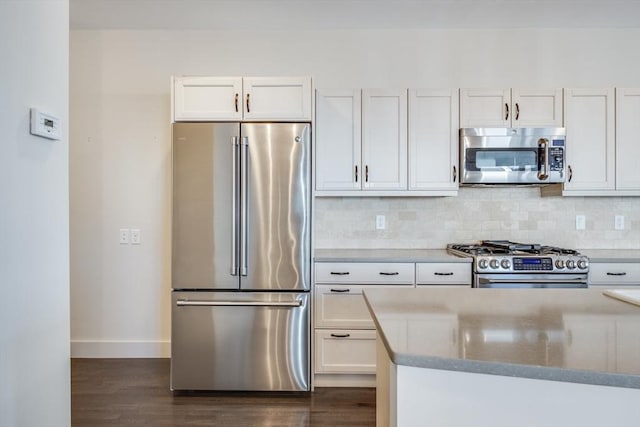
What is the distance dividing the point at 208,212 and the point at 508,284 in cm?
207

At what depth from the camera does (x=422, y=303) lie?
133cm

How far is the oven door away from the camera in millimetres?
2598

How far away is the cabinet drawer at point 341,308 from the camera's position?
2670 mm

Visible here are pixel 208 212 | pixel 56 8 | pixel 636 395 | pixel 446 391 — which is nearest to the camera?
pixel 636 395

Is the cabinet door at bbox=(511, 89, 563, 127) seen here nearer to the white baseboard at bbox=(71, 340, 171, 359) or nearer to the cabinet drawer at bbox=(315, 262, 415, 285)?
the cabinet drawer at bbox=(315, 262, 415, 285)

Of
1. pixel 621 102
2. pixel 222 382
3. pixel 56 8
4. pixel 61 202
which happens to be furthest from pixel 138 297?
pixel 621 102

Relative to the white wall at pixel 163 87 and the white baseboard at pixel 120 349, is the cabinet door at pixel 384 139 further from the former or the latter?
the white baseboard at pixel 120 349

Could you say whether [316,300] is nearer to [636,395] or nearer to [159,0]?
[636,395]

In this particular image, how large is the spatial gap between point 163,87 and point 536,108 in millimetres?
2988

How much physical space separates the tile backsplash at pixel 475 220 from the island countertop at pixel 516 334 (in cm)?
181

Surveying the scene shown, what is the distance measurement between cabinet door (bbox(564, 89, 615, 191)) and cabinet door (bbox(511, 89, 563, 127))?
0.07 metres

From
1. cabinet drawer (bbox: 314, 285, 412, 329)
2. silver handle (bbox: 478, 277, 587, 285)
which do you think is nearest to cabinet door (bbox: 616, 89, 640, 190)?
silver handle (bbox: 478, 277, 587, 285)

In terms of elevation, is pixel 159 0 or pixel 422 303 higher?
pixel 159 0

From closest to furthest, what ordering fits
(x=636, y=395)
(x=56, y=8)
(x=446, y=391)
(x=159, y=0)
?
(x=636, y=395), (x=446, y=391), (x=56, y=8), (x=159, y=0)
